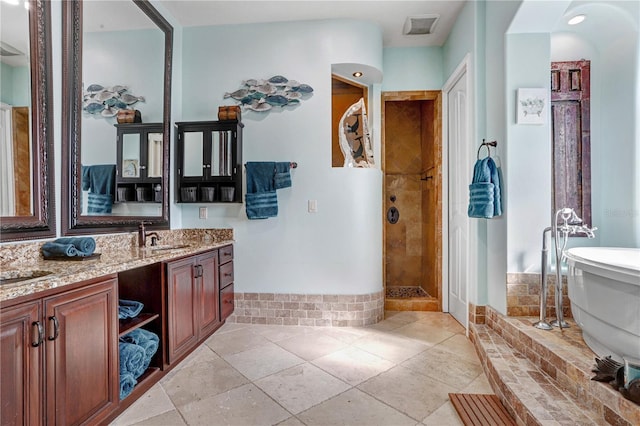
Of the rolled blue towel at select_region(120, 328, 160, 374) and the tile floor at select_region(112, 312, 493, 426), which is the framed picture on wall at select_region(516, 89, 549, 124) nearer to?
the tile floor at select_region(112, 312, 493, 426)

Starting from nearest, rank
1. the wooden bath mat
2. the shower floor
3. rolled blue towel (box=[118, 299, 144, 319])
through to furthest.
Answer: the wooden bath mat → rolled blue towel (box=[118, 299, 144, 319]) → the shower floor

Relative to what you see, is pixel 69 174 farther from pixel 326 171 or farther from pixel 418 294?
pixel 418 294

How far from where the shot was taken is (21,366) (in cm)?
113

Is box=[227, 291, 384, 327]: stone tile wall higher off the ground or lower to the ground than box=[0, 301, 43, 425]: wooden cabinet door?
lower

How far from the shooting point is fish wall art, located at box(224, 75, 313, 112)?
307cm

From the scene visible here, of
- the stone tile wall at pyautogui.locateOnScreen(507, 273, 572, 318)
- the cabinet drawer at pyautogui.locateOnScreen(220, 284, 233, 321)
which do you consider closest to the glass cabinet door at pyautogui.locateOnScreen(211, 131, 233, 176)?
the cabinet drawer at pyautogui.locateOnScreen(220, 284, 233, 321)

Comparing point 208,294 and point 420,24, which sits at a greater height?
point 420,24

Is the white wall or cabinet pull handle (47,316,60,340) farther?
the white wall

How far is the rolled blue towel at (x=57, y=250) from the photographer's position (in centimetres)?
166

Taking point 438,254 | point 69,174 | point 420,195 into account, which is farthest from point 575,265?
point 69,174

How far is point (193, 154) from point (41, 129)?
139 centimetres

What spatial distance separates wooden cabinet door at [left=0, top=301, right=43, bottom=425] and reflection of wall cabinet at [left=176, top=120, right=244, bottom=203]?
190 centimetres

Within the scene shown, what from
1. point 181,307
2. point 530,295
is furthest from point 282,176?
point 530,295

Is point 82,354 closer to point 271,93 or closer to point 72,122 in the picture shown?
point 72,122
